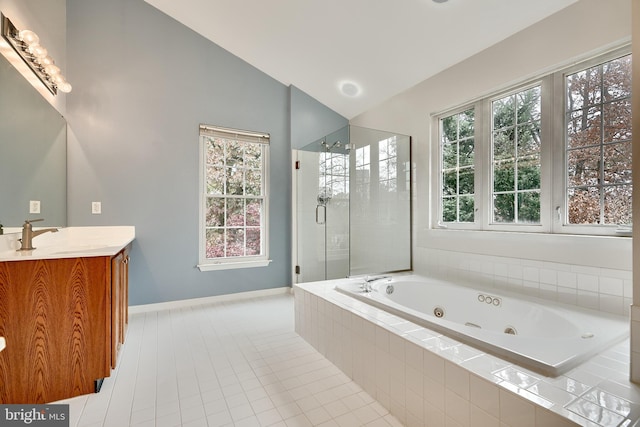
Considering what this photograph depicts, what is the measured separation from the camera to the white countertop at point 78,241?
1.78m

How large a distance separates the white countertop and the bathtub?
1752mm

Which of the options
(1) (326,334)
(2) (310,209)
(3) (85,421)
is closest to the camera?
(3) (85,421)

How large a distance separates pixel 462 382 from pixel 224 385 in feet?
4.51

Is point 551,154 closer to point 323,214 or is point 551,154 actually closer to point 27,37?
point 323,214

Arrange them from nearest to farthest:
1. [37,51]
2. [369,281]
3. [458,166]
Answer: [37,51] < [369,281] < [458,166]

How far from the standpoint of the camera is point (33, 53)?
211 cm

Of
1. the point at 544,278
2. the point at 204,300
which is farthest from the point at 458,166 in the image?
the point at 204,300

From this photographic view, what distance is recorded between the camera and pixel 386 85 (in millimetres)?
3299

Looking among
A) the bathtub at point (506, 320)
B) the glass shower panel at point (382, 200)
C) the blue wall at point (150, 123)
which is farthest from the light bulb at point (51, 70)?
the bathtub at point (506, 320)

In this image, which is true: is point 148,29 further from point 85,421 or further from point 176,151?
point 85,421

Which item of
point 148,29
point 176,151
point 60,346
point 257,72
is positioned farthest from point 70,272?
point 257,72

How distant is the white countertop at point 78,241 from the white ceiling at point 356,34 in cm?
244

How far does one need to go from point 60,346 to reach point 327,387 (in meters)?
1.55

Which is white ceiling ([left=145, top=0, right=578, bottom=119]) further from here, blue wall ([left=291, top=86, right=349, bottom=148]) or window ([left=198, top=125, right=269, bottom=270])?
window ([left=198, top=125, right=269, bottom=270])
